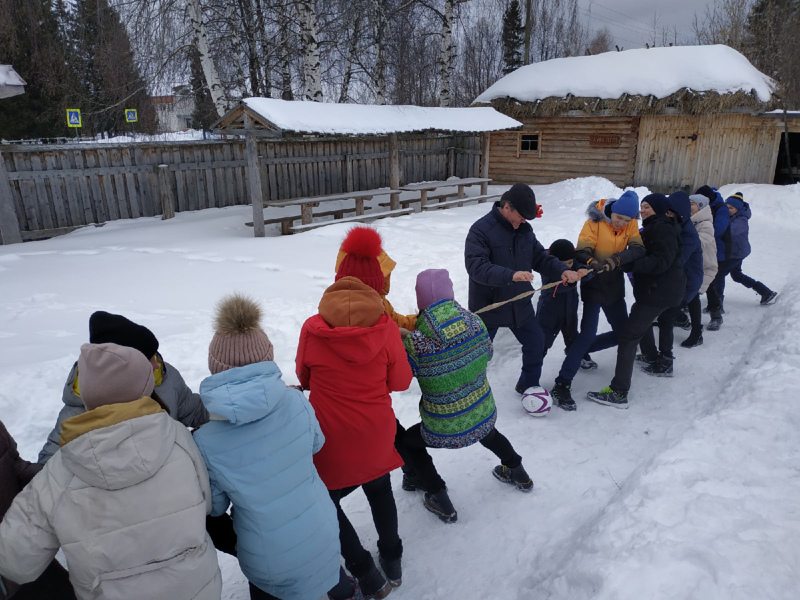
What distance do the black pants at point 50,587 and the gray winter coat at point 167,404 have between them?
1.63 ft

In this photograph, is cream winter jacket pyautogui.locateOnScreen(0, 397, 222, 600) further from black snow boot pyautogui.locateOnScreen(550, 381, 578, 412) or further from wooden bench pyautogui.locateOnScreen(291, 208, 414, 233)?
wooden bench pyautogui.locateOnScreen(291, 208, 414, 233)

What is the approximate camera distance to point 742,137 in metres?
15.1

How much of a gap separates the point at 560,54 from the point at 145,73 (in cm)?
3073

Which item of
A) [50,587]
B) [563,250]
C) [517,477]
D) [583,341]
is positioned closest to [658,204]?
[563,250]

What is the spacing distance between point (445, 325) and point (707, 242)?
3958 millimetres

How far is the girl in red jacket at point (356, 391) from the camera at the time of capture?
230 centimetres

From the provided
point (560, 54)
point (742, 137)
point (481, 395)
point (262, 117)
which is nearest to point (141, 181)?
point (262, 117)

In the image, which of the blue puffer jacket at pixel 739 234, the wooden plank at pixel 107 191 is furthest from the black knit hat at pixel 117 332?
the wooden plank at pixel 107 191

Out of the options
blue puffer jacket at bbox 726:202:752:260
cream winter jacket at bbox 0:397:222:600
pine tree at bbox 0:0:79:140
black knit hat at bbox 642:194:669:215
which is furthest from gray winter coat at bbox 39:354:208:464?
pine tree at bbox 0:0:79:140

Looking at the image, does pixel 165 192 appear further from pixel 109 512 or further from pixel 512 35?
pixel 512 35

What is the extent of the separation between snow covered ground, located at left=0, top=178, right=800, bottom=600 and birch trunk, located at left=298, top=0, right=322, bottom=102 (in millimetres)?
Answer: 6203

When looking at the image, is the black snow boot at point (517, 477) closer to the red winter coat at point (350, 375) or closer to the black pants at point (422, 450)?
the black pants at point (422, 450)

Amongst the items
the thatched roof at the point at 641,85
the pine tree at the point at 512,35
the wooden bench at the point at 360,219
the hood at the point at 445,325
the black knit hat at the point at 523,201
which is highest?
the pine tree at the point at 512,35

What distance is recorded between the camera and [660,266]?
13.4 feet
